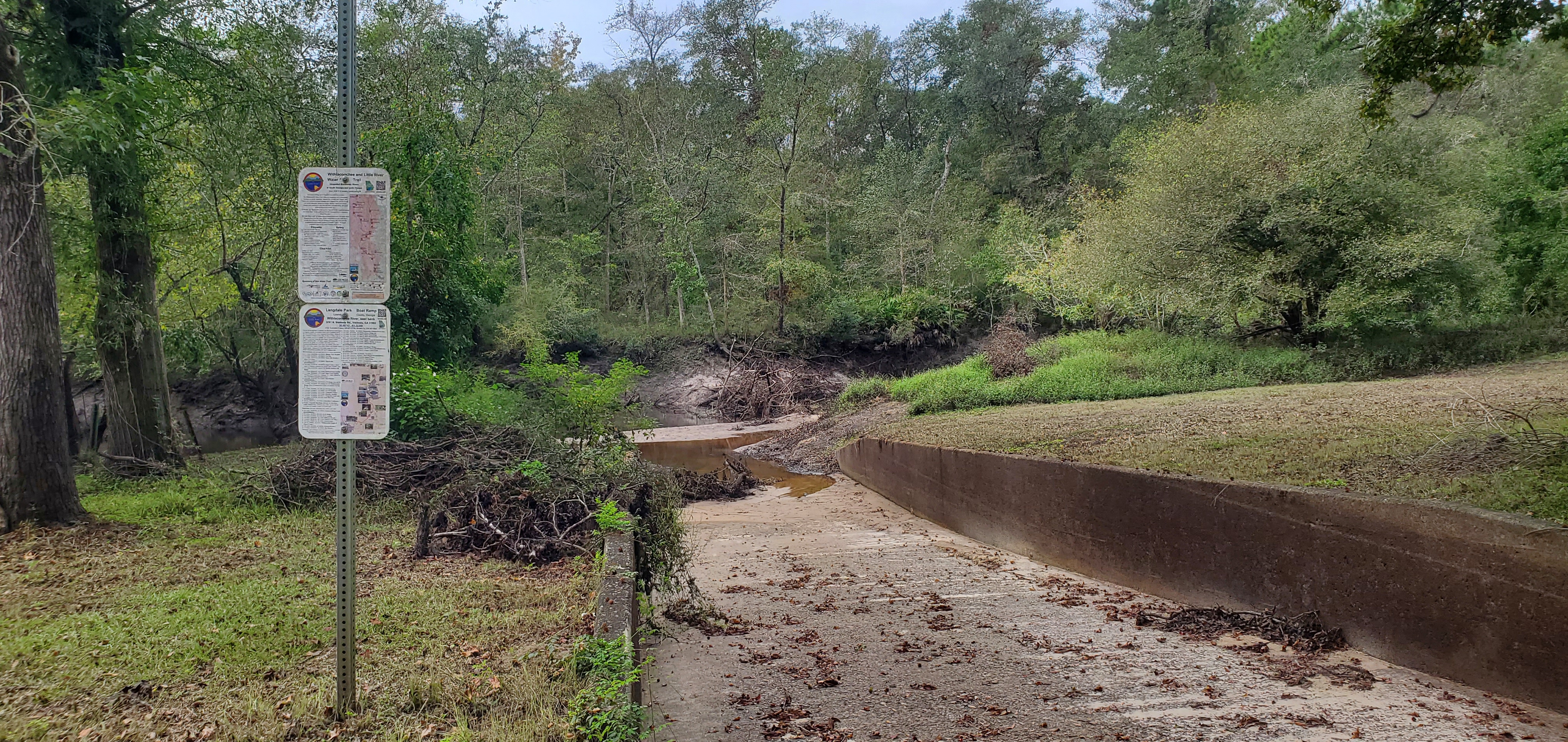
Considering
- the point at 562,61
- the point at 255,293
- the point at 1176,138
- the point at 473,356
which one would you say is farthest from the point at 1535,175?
the point at 562,61

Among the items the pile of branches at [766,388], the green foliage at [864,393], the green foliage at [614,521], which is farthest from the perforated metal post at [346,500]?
the pile of branches at [766,388]

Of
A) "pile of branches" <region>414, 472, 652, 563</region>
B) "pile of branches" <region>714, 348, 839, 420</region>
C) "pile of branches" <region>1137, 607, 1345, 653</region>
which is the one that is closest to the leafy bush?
"pile of branches" <region>414, 472, 652, 563</region>

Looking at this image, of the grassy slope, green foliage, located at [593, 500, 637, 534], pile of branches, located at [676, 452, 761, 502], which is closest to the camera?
the grassy slope

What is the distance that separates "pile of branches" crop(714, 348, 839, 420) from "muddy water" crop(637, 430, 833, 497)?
328cm

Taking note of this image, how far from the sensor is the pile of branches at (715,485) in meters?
14.5

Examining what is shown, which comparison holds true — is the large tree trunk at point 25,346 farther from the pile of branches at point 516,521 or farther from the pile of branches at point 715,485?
the pile of branches at point 715,485

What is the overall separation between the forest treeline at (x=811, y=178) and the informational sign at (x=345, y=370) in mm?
4984

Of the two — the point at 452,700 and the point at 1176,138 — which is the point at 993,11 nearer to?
the point at 1176,138

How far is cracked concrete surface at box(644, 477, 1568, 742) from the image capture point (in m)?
3.78

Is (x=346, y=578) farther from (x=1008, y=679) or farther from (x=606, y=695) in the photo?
(x=1008, y=679)

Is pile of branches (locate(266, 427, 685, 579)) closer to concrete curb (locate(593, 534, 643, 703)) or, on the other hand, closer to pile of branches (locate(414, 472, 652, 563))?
pile of branches (locate(414, 472, 652, 563))

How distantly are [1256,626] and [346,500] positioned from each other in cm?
538

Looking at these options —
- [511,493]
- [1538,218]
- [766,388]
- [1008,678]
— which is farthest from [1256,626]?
[766,388]

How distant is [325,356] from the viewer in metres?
3.03
